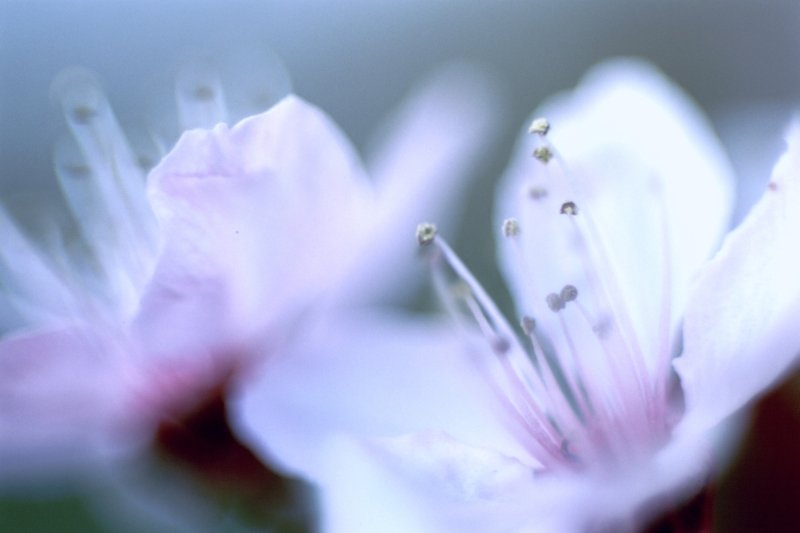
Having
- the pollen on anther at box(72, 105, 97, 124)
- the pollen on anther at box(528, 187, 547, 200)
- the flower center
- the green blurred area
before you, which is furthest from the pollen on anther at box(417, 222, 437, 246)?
the green blurred area

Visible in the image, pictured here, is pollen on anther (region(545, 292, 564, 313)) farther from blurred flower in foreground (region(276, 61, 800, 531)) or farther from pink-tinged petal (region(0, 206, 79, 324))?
pink-tinged petal (region(0, 206, 79, 324))

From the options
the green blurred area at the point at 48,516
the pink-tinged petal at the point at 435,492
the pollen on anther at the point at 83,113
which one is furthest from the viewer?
the green blurred area at the point at 48,516

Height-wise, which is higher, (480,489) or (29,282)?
(29,282)

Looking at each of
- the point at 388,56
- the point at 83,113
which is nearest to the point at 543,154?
the point at 83,113

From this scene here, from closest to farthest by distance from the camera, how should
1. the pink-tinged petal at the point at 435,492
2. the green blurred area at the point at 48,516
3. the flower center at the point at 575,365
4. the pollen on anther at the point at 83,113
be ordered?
the pink-tinged petal at the point at 435,492, the flower center at the point at 575,365, the pollen on anther at the point at 83,113, the green blurred area at the point at 48,516

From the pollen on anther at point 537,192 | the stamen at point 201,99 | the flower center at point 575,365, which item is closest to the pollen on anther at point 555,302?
the flower center at point 575,365

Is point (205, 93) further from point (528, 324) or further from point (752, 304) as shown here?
point (752, 304)

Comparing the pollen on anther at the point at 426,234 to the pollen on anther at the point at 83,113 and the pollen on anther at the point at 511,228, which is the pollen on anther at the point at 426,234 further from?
the pollen on anther at the point at 83,113
